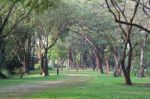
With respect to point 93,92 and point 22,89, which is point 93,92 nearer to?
point 93,92

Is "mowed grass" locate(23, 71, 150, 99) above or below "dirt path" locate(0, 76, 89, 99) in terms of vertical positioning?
below

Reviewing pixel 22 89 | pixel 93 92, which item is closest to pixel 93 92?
pixel 93 92

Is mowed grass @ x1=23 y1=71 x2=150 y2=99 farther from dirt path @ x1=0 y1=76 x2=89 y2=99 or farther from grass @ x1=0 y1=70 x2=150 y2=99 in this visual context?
dirt path @ x1=0 y1=76 x2=89 y2=99

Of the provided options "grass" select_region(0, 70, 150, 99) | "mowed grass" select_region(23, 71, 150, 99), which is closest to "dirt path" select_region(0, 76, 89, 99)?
"grass" select_region(0, 70, 150, 99)

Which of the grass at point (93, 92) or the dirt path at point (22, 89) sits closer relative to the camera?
the grass at point (93, 92)

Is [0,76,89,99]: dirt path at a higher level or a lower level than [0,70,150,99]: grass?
higher

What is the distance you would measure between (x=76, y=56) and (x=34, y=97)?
9312 centimetres

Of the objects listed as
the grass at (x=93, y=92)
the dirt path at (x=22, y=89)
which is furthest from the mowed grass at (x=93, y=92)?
the dirt path at (x=22, y=89)

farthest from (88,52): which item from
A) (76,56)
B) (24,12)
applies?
(24,12)

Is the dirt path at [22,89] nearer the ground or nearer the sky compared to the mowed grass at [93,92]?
nearer the sky

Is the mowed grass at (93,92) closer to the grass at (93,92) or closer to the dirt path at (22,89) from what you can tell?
the grass at (93,92)

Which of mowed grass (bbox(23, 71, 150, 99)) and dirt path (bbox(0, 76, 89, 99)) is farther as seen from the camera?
dirt path (bbox(0, 76, 89, 99))

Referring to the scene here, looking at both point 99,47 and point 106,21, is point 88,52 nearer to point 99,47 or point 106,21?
point 99,47

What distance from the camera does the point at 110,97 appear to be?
22828 millimetres
